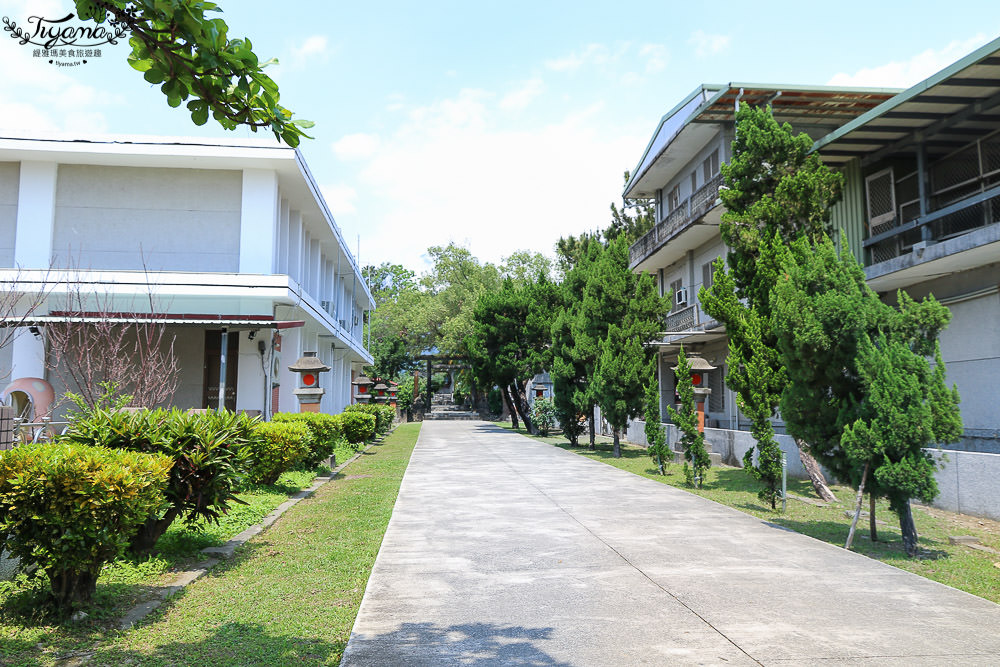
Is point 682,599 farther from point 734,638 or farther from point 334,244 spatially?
Result: point 334,244

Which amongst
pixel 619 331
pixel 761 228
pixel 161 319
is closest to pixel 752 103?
pixel 761 228

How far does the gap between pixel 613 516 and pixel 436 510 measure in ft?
8.09

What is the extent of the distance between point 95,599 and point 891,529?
8619 millimetres

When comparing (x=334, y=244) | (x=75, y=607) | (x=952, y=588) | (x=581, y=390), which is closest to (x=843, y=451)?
(x=952, y=588)

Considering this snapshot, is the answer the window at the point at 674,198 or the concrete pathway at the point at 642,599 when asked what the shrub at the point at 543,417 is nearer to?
the window at the point at 674,198

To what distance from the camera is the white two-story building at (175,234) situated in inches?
670

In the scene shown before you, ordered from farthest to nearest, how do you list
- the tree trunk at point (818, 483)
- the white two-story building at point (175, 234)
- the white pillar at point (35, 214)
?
the white pillar at point (35, 214) → the white two-story building at point (175, 234) → the tree trunk at point (818, 483)

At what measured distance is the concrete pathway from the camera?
4.11m

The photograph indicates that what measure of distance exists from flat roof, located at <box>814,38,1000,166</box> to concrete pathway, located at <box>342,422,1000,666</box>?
7.69m

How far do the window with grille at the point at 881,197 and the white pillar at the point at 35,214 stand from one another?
19.7 metres

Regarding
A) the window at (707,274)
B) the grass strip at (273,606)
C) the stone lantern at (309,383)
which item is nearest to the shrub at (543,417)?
the window at (707,274)

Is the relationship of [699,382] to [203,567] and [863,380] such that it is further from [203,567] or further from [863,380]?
[203,567]

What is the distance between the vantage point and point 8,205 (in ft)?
59.1

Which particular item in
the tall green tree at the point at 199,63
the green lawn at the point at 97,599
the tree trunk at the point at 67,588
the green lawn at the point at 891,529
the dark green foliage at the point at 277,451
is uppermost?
the tall green tree at the point at 199,63
